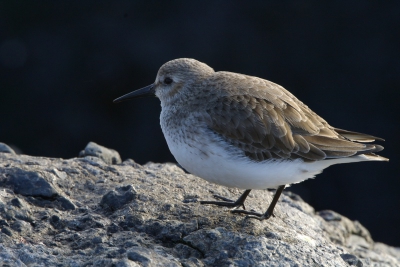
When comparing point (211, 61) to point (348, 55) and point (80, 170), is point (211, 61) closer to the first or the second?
point (348, 55)

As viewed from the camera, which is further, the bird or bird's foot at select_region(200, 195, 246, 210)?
bird's foot at select_region(200, 195, 246, 210)

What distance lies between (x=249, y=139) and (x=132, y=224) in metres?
1.36

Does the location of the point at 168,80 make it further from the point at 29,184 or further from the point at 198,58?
the point at 198,58

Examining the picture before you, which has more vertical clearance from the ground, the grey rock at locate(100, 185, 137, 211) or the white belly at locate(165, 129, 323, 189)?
the white belly at locate(165, 129, 323, 189)

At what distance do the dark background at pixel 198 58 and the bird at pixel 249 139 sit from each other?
4.97 meters

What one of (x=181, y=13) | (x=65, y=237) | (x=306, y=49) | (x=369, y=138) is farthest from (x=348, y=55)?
(x=65, y=237)

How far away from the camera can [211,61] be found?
11742 mm

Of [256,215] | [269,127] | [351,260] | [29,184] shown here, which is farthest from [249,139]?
[29,184]

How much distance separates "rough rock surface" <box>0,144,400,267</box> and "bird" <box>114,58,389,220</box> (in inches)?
15.7

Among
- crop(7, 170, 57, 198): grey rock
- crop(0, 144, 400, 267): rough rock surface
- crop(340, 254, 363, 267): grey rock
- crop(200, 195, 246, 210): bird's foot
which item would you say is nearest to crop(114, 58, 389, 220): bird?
crop(200, 195, 246, 210): bird's foot

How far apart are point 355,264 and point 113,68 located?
7277 millimetres

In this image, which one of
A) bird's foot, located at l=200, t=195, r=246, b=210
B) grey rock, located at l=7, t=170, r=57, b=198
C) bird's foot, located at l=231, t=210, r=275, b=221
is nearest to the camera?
grey rock, located at l=7, t=170, r=57, b=198

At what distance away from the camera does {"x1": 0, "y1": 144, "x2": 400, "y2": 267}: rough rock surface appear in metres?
4.73

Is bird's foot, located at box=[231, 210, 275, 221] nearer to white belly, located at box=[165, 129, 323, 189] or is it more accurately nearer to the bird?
the bird
